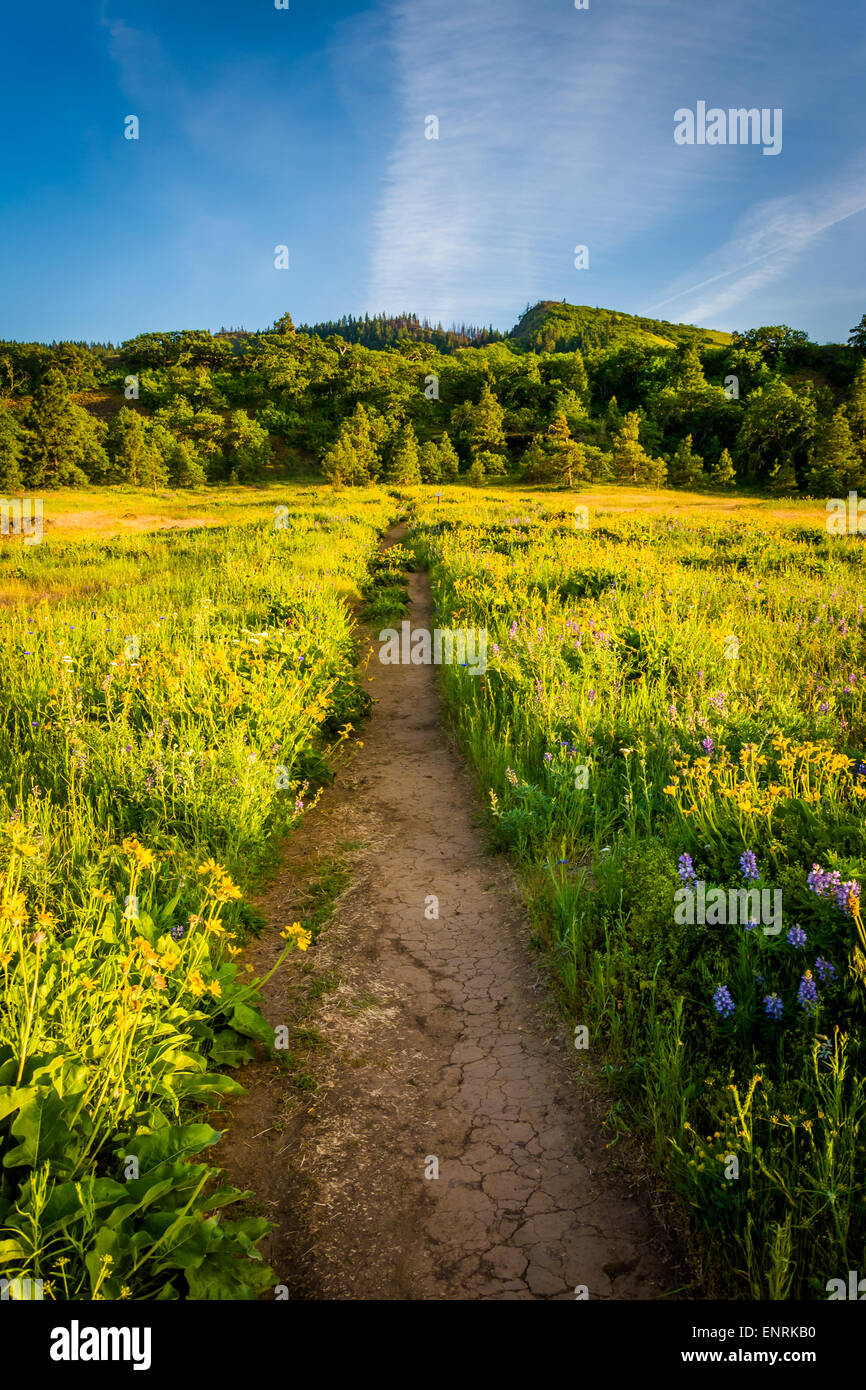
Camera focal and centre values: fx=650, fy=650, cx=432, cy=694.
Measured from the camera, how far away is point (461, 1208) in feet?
8.27

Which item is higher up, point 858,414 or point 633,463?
point 858,414

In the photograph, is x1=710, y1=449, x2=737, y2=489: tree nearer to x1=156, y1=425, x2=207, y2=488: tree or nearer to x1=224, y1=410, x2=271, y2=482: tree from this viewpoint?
x1=224, y1=410, x2=271, y2=482: tree

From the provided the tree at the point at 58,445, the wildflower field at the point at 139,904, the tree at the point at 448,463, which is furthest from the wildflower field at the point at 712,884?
the tree at the point at 58,445

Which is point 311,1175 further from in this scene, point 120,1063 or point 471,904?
point 471,904

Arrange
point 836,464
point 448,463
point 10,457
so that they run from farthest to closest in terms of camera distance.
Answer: point 448,463
point 10,457
point 836,464

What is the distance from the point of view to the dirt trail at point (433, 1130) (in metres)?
2.30

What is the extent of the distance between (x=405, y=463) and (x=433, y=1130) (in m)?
55.3

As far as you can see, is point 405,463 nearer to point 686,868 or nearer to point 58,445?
point 58,445

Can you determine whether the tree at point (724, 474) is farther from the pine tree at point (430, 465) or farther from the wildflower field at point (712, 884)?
the wildflower field at point (712, 884)

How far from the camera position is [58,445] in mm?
57656

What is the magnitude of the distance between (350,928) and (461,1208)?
1.95 m

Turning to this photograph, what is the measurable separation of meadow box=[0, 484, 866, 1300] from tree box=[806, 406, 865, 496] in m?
43.4

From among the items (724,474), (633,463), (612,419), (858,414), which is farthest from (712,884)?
(612,419)

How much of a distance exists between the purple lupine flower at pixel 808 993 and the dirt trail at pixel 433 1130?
99 centimetres
